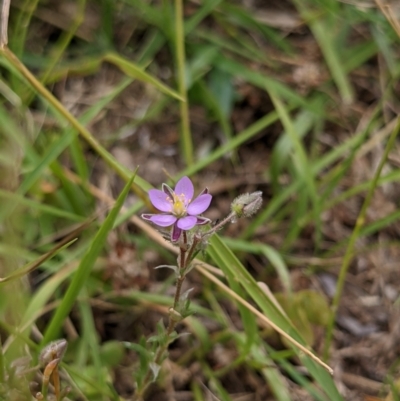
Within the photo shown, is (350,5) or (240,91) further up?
(350,5)

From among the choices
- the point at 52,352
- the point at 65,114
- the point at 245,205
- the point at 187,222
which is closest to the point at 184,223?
the point at 187,222

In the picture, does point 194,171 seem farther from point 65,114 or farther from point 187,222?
point 187,222

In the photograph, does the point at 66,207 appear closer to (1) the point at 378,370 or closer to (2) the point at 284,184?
(2) the point at 284,184

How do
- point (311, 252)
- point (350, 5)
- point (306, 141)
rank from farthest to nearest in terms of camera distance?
point (306, 141) → point (311, 252) → point (350, 5)

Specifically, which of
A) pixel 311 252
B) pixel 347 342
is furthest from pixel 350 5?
pixel 347 342

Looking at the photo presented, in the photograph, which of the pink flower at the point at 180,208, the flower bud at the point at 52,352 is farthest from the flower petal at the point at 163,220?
the flower bud at the point at 52,352

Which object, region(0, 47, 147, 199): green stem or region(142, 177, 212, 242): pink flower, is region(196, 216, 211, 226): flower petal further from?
region(0, 47, 147, 199): green stem

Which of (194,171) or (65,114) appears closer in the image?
(65,114)
